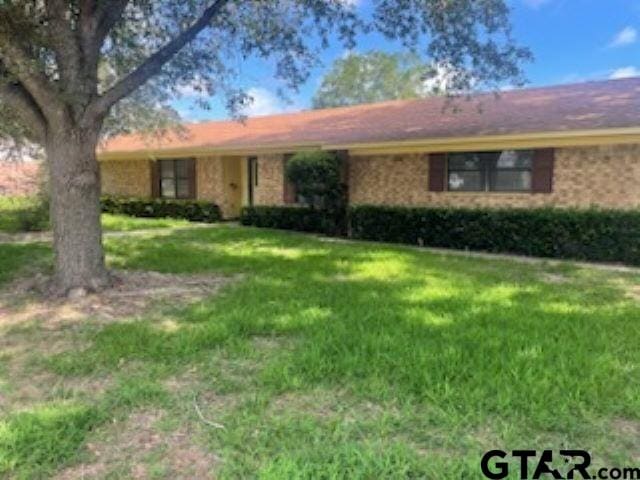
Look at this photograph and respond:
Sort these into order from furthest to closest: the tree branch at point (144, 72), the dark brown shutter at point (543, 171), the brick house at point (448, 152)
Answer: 1. the dark brown shutter at point (543, 171)
2. the brick house at point (448, 152)
3. the tree branch at point (144, 72)

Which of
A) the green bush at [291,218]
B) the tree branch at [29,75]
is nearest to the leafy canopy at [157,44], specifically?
the tree branch at [29,75]

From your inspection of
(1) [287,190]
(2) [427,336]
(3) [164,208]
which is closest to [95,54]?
(2) [427,336]

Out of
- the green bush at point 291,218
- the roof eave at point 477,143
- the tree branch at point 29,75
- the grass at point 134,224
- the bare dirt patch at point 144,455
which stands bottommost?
the bare dirt patch at point 144,455

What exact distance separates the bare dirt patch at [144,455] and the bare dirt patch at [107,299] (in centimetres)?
310

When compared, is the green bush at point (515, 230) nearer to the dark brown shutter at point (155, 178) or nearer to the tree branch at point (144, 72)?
the tree branch at point (144, 72)

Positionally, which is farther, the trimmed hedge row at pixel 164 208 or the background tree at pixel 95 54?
the trimmed hedge row at pixel 164 208

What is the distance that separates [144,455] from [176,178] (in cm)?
1949

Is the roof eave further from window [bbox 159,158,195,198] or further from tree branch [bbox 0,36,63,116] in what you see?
tree branch [bbox 0,36,63,116]

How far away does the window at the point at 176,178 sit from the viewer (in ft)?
71.9

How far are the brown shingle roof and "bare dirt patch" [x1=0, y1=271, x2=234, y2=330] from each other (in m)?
6.65

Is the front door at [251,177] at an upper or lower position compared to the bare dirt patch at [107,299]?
upper

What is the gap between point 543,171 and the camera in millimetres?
12875

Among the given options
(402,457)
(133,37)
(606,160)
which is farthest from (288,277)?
(606,160)

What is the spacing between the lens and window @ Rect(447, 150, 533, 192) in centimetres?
1337
